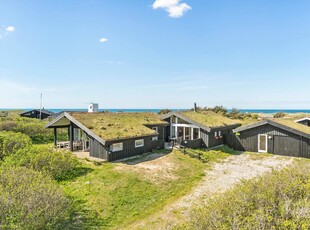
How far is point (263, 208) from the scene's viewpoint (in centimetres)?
481

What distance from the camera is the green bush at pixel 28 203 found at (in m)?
6.62

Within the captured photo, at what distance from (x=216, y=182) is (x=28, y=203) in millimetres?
9386

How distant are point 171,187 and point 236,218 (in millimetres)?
7501

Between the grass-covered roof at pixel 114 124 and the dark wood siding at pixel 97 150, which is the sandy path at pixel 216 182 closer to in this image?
the grass-covered roof at pixel 114 124

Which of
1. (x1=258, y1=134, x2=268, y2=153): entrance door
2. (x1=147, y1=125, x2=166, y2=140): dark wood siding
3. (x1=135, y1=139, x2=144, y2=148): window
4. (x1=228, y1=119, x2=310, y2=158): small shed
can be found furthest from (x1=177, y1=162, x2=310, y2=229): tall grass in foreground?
(x1=147, y1=125, x2=166, y2=140): dark wood siding

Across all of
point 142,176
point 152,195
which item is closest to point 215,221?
point 152,195

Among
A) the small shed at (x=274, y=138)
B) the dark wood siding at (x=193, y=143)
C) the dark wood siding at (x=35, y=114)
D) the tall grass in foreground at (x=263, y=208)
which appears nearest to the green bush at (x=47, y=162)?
the tall grass in foreground at (x=263, y=208)

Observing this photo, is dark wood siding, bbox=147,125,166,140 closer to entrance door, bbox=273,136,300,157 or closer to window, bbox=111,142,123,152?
window, bbox=111,142,123,152

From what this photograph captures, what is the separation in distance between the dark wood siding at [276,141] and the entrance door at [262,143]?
26 cm

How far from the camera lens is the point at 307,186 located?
17.4 ft

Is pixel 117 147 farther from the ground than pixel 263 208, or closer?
closer

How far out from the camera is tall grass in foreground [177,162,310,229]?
171 inches

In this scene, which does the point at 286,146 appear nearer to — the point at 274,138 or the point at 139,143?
the point at 274,138

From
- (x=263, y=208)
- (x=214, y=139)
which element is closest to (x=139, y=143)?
(x=214, y=139)
